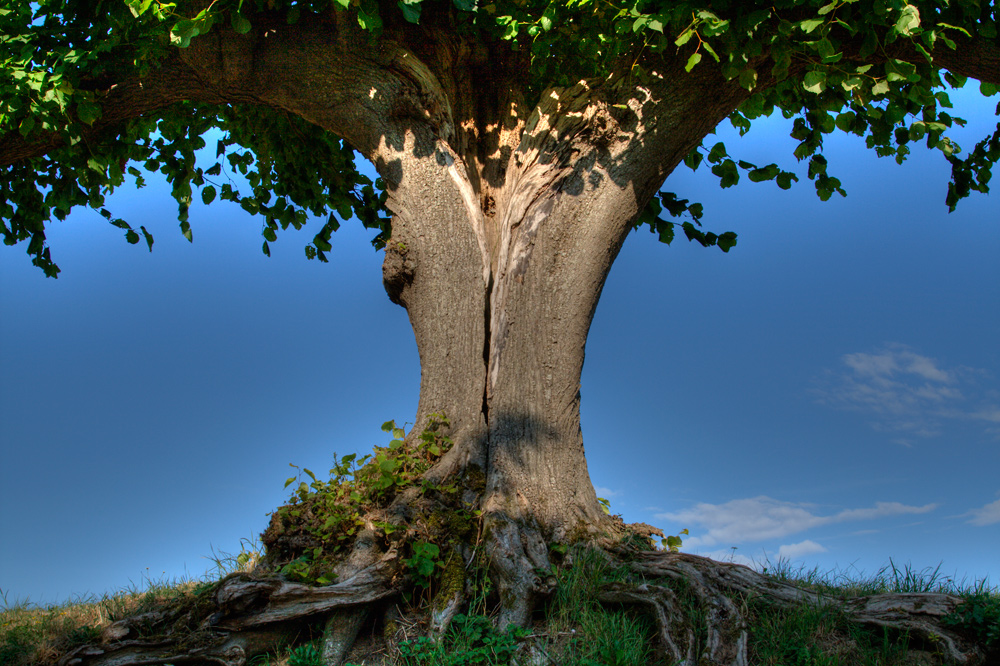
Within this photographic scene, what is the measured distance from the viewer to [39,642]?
4371 mm

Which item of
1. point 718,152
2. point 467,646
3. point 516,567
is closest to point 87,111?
point 516,567

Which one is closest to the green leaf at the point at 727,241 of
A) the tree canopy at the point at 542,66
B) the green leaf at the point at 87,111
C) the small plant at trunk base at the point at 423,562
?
the tree canopy at the point at 542,66

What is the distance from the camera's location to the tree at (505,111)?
187 inches

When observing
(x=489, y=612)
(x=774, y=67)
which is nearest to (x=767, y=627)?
(x=489, y=612)

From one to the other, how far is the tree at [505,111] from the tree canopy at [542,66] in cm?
2

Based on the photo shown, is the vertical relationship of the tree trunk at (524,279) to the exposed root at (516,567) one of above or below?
above

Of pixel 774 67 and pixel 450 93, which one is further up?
pixel 450 93

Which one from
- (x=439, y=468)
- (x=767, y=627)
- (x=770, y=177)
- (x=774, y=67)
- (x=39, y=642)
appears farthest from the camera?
(x=770, y=177)

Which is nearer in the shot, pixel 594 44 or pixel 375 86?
pixel 594 44

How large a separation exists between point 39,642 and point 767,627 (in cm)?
445

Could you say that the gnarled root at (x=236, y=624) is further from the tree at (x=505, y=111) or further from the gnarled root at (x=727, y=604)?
the gnarled root at (x=727, y=604)

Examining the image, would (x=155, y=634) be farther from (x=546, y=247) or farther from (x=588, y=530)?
(x=546, y=247)

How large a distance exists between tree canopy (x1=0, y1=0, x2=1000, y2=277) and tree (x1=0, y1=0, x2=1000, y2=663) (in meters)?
0.02

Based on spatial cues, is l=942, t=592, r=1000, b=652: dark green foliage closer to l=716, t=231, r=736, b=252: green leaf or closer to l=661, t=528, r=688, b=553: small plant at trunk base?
l=661, t=528, r=688, b=553: small plant at trunk base
